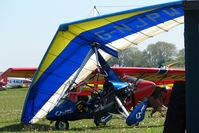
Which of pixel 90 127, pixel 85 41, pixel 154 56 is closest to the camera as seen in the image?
pixel 85 41

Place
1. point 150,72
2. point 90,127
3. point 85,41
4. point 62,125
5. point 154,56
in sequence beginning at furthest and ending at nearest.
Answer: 1. point 154,56
2. point 150,72
3. point 90,127
4. point 85,41
5. point 62,125

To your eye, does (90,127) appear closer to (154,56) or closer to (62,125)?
(62,125)

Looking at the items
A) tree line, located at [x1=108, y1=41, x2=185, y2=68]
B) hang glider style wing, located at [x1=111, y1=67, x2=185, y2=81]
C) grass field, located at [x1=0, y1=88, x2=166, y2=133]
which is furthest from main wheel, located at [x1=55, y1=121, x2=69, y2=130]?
tree line, located at [x1=108, y1=41, x2=185, y2=68]

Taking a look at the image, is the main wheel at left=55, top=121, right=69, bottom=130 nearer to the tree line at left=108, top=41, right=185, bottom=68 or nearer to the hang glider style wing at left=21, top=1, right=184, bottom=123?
the hang glider style wing at left=21, top=1, right=184, bottom=123

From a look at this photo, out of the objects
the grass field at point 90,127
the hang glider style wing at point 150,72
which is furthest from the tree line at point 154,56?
the grass field at point 90,127

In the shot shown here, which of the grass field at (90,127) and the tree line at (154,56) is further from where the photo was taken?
the tree line at (154,56)

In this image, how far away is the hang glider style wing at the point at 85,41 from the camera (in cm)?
669

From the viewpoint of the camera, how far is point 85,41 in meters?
7.91

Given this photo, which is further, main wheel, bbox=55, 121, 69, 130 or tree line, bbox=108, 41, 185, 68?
tree line, bbox=108, 41, 185, 68

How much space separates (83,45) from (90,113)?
190 centimetres

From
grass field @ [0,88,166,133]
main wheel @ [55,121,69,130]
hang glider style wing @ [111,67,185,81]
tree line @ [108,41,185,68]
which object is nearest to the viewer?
grass field @ [0,88,166,133]

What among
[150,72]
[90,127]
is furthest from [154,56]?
[90,127]

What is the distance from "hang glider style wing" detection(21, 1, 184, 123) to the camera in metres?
6.69

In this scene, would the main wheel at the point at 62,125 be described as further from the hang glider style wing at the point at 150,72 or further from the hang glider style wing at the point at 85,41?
the hang glider style wing at the point at 150,72
